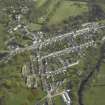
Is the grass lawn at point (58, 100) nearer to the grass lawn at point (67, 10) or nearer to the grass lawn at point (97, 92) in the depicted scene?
the grass lawn at point (97, 92)

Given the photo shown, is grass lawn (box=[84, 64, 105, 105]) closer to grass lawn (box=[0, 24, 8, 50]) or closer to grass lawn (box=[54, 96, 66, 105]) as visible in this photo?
grass lawn (box=[54, 96, 66, 105])

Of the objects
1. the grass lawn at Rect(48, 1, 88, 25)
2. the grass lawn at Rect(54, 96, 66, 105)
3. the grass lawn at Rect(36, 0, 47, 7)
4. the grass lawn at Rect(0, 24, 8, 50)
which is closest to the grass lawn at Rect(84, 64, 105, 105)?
the grass lawn at Rect(54, 96, 66, 105)

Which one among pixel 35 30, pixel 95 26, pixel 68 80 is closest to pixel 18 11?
pixel 35 30

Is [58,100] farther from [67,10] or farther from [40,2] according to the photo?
[40,2]

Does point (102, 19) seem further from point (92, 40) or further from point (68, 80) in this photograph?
point (68, 80)

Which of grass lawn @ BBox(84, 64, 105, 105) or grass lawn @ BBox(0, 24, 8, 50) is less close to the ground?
grass lawn @ BBox(0, 24, 8, 50)

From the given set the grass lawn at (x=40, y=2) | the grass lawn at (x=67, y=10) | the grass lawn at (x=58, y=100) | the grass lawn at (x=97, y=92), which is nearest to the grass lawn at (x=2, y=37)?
the grass lawn at (x=67, y=10)

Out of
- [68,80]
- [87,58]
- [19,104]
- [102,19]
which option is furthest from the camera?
[102,19]
